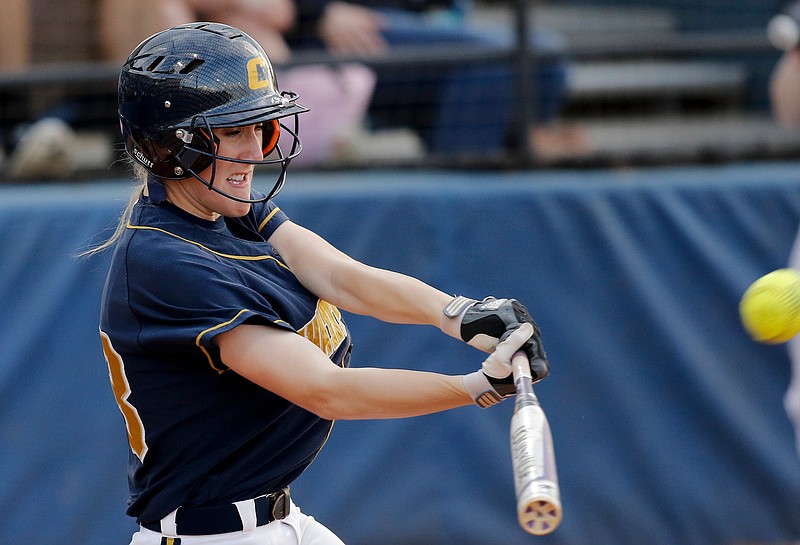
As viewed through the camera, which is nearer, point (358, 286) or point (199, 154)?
point (199, 154)

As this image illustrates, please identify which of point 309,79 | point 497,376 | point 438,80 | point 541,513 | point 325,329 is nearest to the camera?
point 541,513

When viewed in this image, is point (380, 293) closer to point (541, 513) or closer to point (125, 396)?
point (125, 396)

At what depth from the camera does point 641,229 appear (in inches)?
187

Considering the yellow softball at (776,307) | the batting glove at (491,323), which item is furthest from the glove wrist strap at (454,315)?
the yellow softball at (776,307)

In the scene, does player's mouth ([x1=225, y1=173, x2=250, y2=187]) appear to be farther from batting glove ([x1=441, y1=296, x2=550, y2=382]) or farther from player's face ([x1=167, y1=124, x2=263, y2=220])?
batting glove ([x1=441, y1=296, x2=550, y2=382])

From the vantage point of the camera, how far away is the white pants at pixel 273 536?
8.55 ft

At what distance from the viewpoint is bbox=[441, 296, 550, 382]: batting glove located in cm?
230

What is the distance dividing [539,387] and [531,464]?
8.76 feet

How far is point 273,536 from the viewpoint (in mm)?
2666

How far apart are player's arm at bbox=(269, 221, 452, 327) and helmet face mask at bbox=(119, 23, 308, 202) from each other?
0.38 m

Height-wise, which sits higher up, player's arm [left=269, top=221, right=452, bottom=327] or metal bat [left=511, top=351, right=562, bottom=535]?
metal bat [left=511, top=351, right=562, bottom=535]

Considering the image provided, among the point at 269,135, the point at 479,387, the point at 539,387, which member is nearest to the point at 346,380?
the point at 479,387

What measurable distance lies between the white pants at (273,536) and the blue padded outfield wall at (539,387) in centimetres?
179

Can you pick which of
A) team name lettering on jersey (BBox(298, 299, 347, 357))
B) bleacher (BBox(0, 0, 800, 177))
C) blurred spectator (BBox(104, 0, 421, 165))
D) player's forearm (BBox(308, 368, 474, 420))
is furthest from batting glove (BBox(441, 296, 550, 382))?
blurred spectator (BBox(104, 0, 421, 165))
